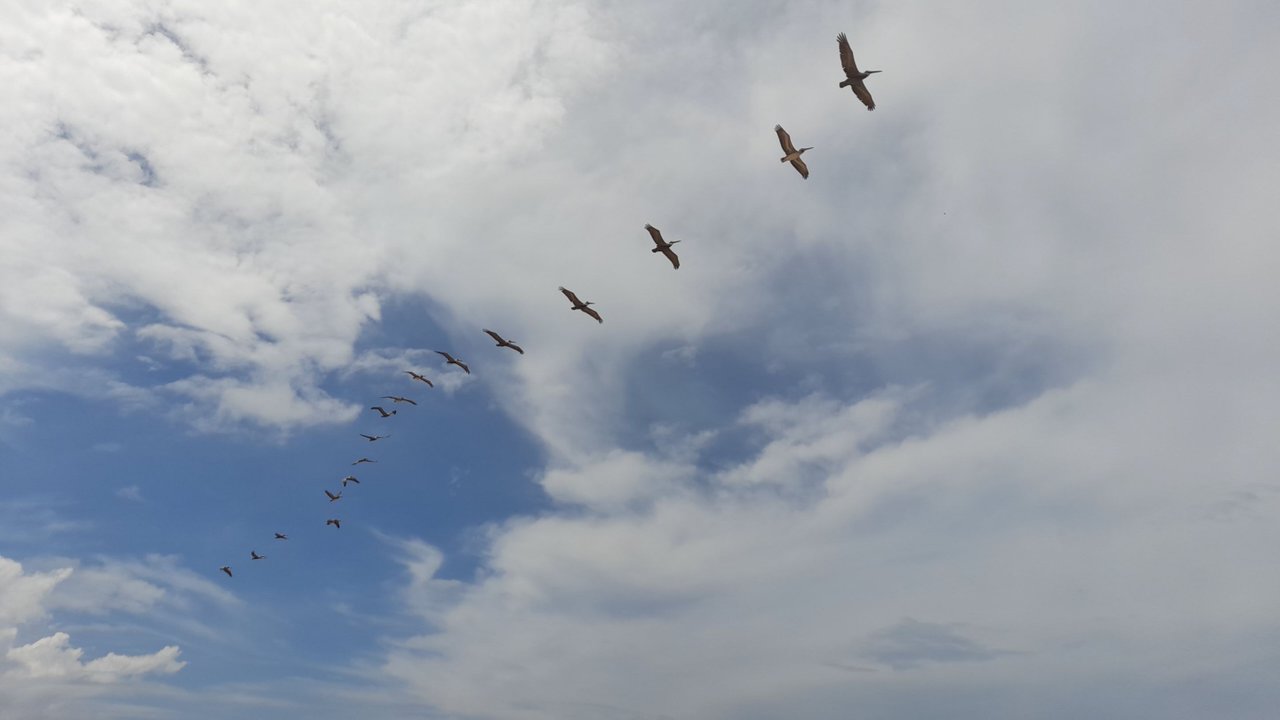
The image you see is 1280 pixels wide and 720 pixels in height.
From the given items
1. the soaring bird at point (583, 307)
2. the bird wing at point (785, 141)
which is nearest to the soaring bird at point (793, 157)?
the bird wing at point (785, 141)

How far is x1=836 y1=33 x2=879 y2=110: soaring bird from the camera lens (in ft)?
158

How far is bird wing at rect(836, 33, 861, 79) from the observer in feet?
158

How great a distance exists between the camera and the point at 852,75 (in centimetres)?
4966

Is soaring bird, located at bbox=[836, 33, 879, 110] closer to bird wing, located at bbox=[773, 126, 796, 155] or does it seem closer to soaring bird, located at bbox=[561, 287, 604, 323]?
bird wing, located at bbox=[773, 126, 796, 155]

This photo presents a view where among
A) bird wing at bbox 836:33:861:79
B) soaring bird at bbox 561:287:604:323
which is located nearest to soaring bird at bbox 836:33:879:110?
bird wing at bbox 836:33:861:79

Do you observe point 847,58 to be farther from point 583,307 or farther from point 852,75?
point 583,307

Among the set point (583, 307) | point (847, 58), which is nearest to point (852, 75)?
point (847, 58)

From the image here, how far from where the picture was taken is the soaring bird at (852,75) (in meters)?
48.3

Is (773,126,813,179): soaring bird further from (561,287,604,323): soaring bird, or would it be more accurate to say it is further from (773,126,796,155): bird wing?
(561,287,604,323): soaring bird

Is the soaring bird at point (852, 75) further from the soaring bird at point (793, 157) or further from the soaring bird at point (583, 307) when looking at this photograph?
the soaring bird at point (583, 307)

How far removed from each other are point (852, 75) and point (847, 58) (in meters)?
1.39

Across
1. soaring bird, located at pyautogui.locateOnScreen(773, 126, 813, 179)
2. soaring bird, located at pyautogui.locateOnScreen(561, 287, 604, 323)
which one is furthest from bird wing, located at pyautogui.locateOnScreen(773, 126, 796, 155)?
soaring bird, located at pyautogui.locateOnScreen(561, 287, 604, 323)

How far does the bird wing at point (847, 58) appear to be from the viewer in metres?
48.1

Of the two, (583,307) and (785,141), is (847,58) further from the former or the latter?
(583,307)
